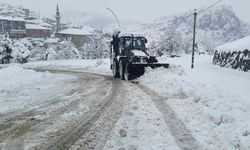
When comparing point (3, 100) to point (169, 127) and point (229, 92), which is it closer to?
point (169, 127)

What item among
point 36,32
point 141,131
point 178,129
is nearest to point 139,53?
point 178,129

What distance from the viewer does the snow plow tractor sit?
19.5m

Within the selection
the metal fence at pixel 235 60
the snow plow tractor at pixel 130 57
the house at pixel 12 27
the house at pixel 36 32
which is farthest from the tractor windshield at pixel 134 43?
the house at pixel 36 32

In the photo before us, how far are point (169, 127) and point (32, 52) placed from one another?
6976 centimetres

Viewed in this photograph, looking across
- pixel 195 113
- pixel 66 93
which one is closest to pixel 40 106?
pixel 66 93

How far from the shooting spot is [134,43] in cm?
2106

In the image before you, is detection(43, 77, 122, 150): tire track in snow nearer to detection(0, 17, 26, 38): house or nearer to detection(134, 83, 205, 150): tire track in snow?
detection(134, 83, 205, 150): tire track in snow

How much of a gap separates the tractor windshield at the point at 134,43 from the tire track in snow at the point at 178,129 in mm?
9954

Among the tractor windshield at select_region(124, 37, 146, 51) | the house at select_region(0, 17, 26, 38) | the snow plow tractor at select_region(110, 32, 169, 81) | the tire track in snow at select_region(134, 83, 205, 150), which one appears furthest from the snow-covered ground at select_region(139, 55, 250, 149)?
the house at select_region(0, 17, 26, 38)

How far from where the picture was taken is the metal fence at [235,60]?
20.9 metres

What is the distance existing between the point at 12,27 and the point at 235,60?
3784 inches

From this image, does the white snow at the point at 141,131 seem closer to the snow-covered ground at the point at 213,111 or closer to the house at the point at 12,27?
the snow-covered ground at the point at 213,111

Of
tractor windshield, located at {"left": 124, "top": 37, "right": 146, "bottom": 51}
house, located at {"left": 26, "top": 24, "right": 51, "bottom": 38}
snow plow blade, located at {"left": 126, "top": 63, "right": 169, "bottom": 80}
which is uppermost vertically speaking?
house, located at {"left": 26, "top": 24, "right": 51, "bottom": 38}

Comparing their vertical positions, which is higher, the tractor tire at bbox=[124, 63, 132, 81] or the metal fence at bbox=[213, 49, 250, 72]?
the metal fence at bbox=[213, 49, 250, 72]
